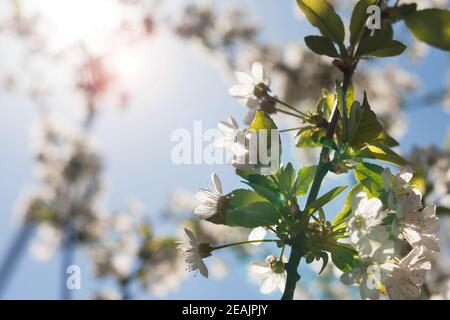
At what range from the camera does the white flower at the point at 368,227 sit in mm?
640

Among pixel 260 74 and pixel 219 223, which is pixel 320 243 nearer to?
pixel 219 223

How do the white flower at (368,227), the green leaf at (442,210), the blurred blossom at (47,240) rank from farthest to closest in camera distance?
the blurred blossom at (47,240), the green leaf at (442,210), the white flower at (368,227)

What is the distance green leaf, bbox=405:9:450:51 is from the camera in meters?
0.89

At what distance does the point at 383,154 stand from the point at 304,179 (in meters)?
0.13

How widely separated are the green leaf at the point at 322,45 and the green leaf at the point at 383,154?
184mm

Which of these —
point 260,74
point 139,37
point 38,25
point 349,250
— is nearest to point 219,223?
point 349,250

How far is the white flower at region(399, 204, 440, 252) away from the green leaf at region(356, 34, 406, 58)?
0.28 meters

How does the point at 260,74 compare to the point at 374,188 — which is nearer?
the point at 374,188

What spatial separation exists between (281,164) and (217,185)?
0.11 meters

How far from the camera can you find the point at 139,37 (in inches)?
252

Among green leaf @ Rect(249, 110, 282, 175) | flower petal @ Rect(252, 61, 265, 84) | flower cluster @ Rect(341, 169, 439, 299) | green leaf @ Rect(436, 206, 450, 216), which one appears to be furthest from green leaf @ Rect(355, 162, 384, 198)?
green leaf @ Rect(436, 206, 450, 216)

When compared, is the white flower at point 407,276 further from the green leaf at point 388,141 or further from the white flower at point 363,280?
the green leaf at point 388,141

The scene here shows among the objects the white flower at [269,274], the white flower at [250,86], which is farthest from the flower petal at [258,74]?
the white flower at [269,274]

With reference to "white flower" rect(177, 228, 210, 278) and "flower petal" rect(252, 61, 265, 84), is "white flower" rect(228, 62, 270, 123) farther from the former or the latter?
"white flower" rect(177, 228, 210, 278)
